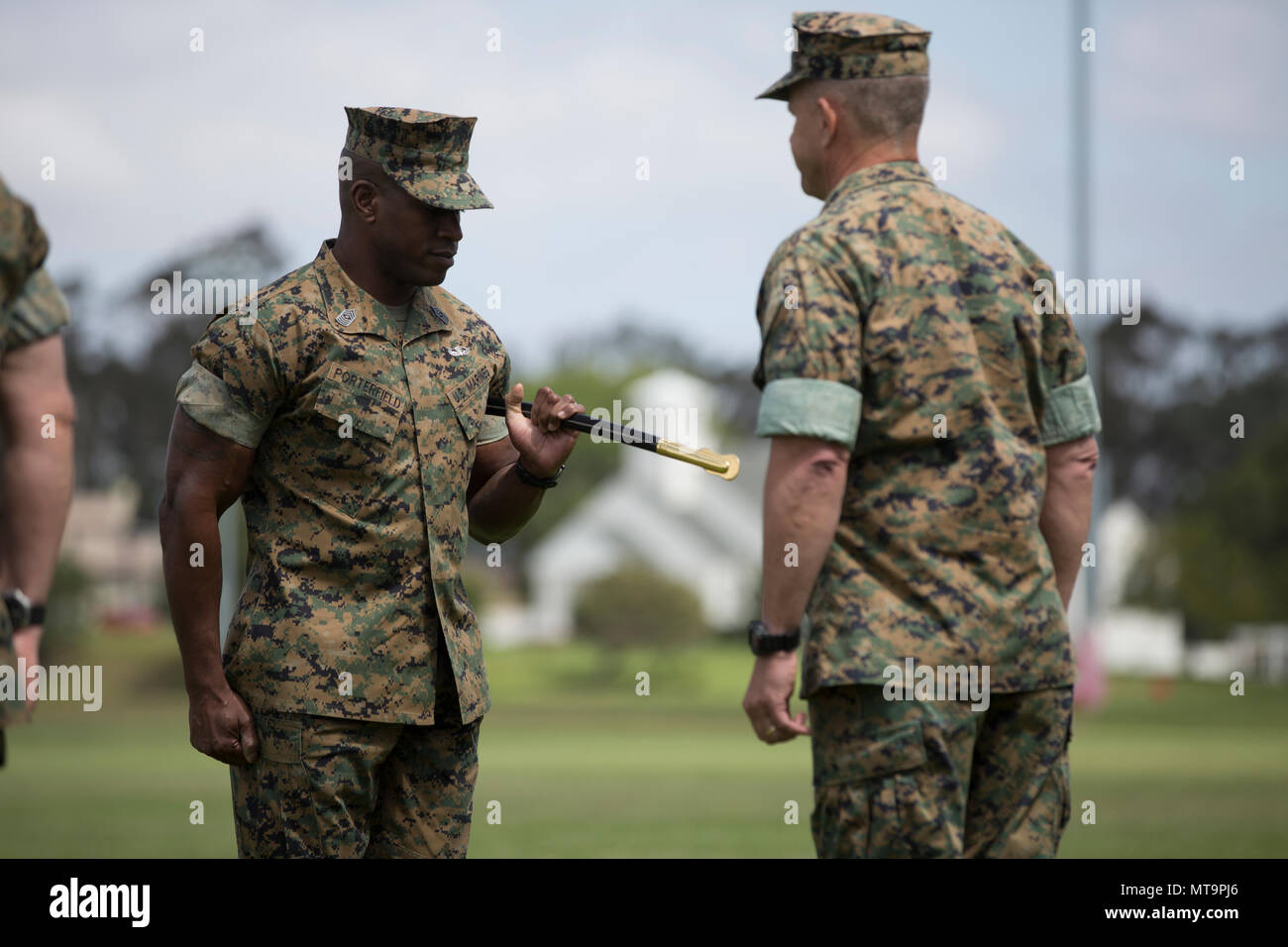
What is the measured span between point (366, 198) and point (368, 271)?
0.21m

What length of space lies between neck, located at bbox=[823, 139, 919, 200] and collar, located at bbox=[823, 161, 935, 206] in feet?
0.05

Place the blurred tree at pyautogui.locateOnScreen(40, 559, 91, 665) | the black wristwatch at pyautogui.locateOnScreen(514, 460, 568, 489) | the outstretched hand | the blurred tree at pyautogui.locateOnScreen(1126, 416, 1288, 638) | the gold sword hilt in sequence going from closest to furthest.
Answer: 1. the gold sword hilt
2. the outstretched hand
3. the black wristwatch at pyautogui.locateOnScreen(514, 460, 568, 489)
4. the blurred tree at pyautogui.locateOnScreen(40, 559, 91, 665)
5. the blurred tree at pyautogui.locateOnScreen(1126, 416, 1288, 638)

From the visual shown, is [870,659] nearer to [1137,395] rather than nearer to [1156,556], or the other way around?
[1156,556]

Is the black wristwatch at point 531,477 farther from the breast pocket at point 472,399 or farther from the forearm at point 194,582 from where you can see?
the forearm at point 194,582

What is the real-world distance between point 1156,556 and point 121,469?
Answer: 41.8 metres

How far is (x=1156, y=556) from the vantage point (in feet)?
210

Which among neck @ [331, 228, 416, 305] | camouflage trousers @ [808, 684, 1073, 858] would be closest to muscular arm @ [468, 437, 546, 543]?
neck @ [331, 228, 416, 305]

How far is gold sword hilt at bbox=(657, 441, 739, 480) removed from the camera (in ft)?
15.0

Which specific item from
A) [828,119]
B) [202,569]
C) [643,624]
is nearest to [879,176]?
[828,119]

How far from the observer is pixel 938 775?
4152mm

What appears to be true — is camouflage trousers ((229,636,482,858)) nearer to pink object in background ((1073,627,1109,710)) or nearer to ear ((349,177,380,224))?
ear ((349,177,380,224))

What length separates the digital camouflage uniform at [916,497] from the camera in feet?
13.6

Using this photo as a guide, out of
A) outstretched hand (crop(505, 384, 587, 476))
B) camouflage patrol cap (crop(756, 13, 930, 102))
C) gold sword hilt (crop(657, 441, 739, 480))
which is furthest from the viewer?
outstretched hand (crop(505, 384, 587, 476))

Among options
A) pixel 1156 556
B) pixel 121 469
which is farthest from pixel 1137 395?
pixel 121 469
